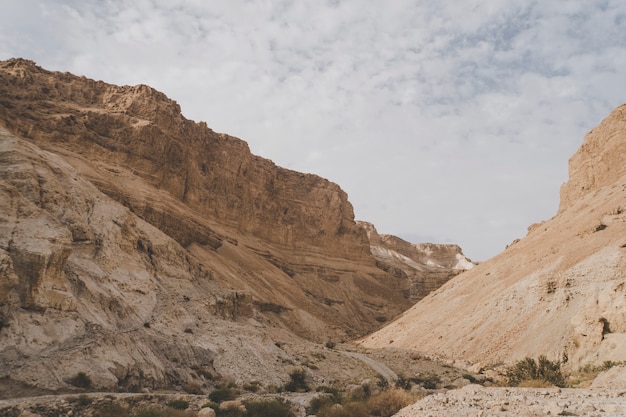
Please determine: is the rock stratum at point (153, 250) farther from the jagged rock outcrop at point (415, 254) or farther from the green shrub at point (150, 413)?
the jagged rock outcrop at point (415, 254)

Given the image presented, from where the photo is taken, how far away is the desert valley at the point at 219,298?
17.4 metres

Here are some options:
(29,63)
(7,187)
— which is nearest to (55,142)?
(29,63)

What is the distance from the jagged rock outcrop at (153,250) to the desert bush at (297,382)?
35.2 inches

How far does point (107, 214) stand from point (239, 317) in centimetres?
1278

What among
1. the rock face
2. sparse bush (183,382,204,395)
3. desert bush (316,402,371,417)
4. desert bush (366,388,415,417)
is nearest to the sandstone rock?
desert bush (316,402,371,417)

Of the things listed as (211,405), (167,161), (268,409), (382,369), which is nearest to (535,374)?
(268,409)

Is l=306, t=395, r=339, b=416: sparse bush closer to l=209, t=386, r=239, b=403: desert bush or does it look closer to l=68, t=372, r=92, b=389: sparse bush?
l=209, t=386, r=239, b=403: desert bush

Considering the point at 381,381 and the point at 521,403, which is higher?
the point at 521,403

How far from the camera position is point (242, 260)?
60.1 m

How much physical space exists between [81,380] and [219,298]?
20946mm

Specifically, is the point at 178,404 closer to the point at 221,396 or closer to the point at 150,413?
the point at 150,413

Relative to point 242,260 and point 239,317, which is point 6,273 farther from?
point 242,260

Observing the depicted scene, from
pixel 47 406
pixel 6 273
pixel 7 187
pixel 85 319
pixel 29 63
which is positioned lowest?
pixel 47 406

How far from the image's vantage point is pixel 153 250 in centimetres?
3822
